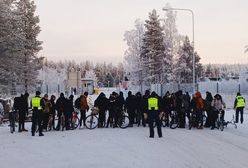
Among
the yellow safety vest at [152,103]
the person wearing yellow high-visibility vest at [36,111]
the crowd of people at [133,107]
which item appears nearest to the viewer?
the yellow safety vest at [152,103]

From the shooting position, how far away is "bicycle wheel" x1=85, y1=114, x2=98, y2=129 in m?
23.5

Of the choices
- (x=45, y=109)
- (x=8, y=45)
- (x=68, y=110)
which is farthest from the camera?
(x=8, y=45)

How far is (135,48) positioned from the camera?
260 ft

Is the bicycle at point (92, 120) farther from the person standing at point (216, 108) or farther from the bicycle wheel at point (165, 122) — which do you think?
the person standing at point (216, 108)

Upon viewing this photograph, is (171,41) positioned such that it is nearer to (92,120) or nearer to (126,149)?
(92,120)

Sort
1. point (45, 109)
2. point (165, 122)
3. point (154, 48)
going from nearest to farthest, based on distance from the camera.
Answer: point (45, 109) < point (165, 122) < point (154, 48)

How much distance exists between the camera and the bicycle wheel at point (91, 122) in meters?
23.5

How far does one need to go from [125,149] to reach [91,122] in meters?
8.67

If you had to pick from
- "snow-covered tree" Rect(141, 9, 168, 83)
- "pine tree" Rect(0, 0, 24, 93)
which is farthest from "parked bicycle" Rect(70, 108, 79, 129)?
"snow-covered tree" Rect(141, 9, 168, 83)

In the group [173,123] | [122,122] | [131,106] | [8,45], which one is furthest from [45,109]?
[8,45]

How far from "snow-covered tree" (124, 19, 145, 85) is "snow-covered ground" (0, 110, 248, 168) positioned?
55839 millimetres

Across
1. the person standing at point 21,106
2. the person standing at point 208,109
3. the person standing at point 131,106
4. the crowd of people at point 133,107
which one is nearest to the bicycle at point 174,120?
the crowd of people at point 133,107

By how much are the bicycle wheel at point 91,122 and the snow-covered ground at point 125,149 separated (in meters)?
2.21

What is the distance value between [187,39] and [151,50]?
8227 millimetres
